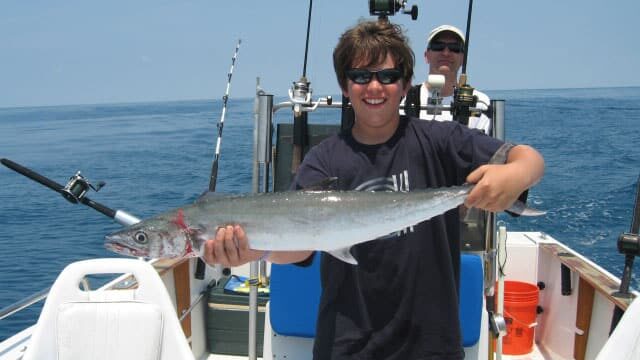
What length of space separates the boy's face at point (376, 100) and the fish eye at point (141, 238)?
3.69 ft

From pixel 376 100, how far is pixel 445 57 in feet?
9.22

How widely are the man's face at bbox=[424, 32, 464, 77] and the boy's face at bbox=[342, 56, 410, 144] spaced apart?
2.64 meters

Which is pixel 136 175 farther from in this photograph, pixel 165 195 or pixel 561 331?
pixel 561 331

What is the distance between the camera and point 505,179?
6.84ft

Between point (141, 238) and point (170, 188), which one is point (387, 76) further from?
point (170, 188)

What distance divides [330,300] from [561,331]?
3633 millimetres

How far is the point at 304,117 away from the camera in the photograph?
410 cm

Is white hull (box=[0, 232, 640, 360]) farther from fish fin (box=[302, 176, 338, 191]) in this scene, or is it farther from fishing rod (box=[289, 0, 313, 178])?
fish fin (box=[302, 176, 338, 191])

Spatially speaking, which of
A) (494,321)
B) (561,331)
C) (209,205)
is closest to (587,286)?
(561,331)

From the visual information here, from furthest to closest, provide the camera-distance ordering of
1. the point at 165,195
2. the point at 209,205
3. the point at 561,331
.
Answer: the point at 165,195 < the point at 561,331 < the point at 209,205

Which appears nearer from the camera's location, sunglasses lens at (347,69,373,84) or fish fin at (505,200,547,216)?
fish fin at (505,200,547,216)

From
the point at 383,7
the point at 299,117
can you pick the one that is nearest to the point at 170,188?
the point at 299,117

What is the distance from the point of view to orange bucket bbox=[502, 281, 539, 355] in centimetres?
526

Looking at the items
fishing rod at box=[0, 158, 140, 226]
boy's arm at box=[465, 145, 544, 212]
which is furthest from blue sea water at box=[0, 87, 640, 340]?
boy's arm at box=[465, 145, 544, 212]
